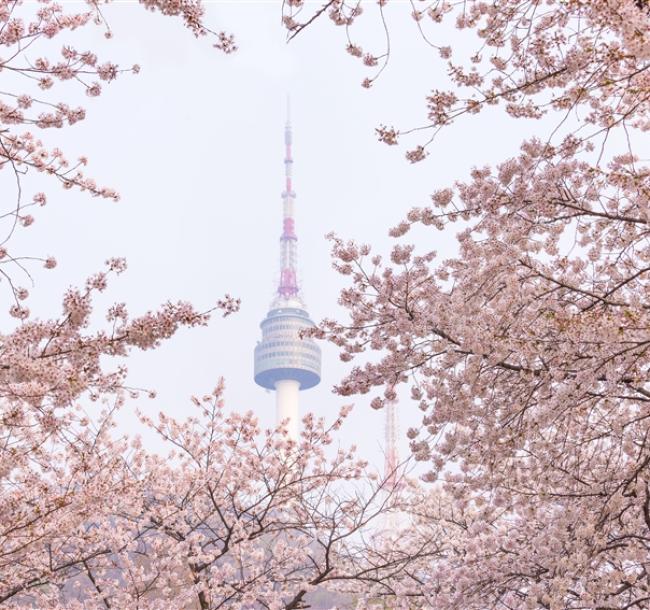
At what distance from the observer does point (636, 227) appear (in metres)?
6.51

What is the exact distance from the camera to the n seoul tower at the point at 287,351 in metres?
130

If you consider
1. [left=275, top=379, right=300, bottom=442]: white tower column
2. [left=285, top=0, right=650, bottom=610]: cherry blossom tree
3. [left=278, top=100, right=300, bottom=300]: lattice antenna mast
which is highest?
[left=278, top=100, right=300, bottom=300]: lattice antenna mast

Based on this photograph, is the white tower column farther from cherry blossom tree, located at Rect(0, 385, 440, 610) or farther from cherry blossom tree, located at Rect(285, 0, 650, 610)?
cherry blossom tree, located at Rect(285, 0, 650, 610)

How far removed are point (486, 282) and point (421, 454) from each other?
5.26ft

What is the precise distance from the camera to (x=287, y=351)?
129375 mm

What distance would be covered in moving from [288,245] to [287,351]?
21556mm

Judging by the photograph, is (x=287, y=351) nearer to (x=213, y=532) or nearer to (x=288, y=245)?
(x=288, y=245)

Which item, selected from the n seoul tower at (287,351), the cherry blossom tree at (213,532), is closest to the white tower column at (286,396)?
the n seoul tower at (287,351)

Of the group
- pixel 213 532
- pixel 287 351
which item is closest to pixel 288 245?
pixel 287 351

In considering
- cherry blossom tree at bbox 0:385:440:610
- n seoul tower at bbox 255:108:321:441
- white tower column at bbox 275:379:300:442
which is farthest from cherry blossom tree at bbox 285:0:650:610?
white tower column at bbox 275:379:300:442

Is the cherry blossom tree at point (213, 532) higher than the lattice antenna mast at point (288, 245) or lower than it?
lower

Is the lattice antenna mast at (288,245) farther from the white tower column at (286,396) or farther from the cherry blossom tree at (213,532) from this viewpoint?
the cherry blossom tree at (213,532)

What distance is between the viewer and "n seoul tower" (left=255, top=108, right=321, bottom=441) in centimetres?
12950

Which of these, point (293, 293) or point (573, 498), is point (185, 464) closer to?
point (573, 498)
